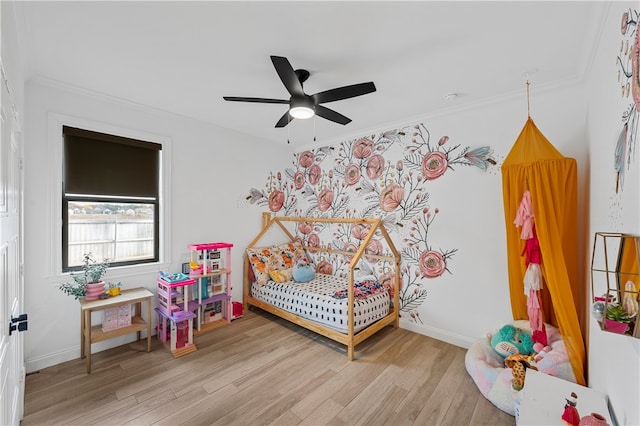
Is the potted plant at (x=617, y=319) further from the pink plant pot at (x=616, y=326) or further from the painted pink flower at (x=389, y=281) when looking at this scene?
the painted pink flower at (x=389, y=281)

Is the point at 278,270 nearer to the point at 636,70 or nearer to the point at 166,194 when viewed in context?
the point at 166,194

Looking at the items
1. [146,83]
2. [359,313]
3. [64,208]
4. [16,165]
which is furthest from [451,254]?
[64,208]

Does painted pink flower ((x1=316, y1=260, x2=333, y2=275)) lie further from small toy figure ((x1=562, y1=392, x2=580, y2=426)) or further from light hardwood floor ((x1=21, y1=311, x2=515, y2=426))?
small toy figure ((x1=562, y1=392, x2=580, y2=426))

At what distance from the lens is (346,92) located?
6.32 feet

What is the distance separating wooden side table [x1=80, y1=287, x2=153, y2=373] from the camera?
2348mm

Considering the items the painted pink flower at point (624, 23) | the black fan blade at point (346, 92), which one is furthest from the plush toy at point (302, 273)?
the painted pink flower at point (624, 23)

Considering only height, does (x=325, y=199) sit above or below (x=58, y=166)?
below

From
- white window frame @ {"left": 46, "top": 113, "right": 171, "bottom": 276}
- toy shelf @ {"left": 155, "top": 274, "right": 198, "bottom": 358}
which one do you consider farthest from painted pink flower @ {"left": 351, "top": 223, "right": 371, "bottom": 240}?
white window frame @ {"left": 46, "top": 113, "right": 171, "bottom": 276}

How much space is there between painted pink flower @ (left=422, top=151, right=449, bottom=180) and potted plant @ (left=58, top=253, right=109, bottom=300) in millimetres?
3502

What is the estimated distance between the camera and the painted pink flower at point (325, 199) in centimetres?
408

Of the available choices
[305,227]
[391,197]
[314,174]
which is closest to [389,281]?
[391,197]

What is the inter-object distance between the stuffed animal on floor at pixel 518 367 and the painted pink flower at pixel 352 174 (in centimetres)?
250

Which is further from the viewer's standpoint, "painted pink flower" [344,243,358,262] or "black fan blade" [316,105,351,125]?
"painted pink flower" [344,243,358,262]

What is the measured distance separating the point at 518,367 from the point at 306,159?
3.59 metres
